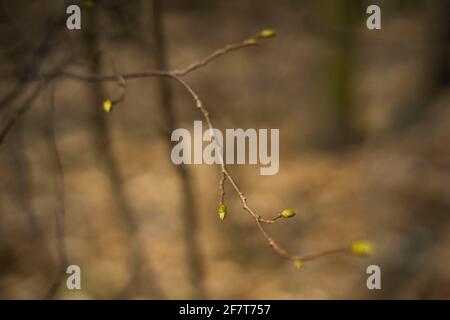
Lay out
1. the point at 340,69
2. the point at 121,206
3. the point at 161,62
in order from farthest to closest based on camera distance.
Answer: the point at 340,69, the point at 121,206, the point at 161,62

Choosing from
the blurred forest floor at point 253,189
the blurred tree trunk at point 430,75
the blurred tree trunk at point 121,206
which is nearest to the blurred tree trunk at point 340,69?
the blurred forest floor at point 253,189

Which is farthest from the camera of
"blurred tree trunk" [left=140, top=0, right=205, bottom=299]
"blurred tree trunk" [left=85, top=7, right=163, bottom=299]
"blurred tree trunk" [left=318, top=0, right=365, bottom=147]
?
"blurred tree trunk" [left=318, top=0, right=365, bottom=147]

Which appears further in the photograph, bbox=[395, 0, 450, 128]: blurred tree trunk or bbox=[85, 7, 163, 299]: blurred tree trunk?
bbox=[395, 0, 450, 128]: blurred tree trunk

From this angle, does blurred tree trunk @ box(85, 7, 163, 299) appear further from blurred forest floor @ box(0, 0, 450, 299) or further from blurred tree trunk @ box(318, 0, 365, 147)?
blurred tree trunk @ box(318, 0, 365, 147)

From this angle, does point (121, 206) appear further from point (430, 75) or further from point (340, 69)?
point (430, 75)

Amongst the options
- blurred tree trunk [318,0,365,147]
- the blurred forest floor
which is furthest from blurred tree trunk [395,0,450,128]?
blurred tree trunk [318,0,365,147]

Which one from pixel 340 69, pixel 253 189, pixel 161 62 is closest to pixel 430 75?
pixel 340 69

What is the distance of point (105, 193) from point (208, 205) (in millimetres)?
873

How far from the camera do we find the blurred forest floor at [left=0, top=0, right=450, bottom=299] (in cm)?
298

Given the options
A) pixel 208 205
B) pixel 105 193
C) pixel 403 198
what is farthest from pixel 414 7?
pixel 105 193

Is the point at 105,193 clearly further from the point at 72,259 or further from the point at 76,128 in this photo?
the point at 76,128

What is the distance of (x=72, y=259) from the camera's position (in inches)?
127

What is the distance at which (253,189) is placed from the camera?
3920 mm

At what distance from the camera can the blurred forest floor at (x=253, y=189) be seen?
2980 millimetres
